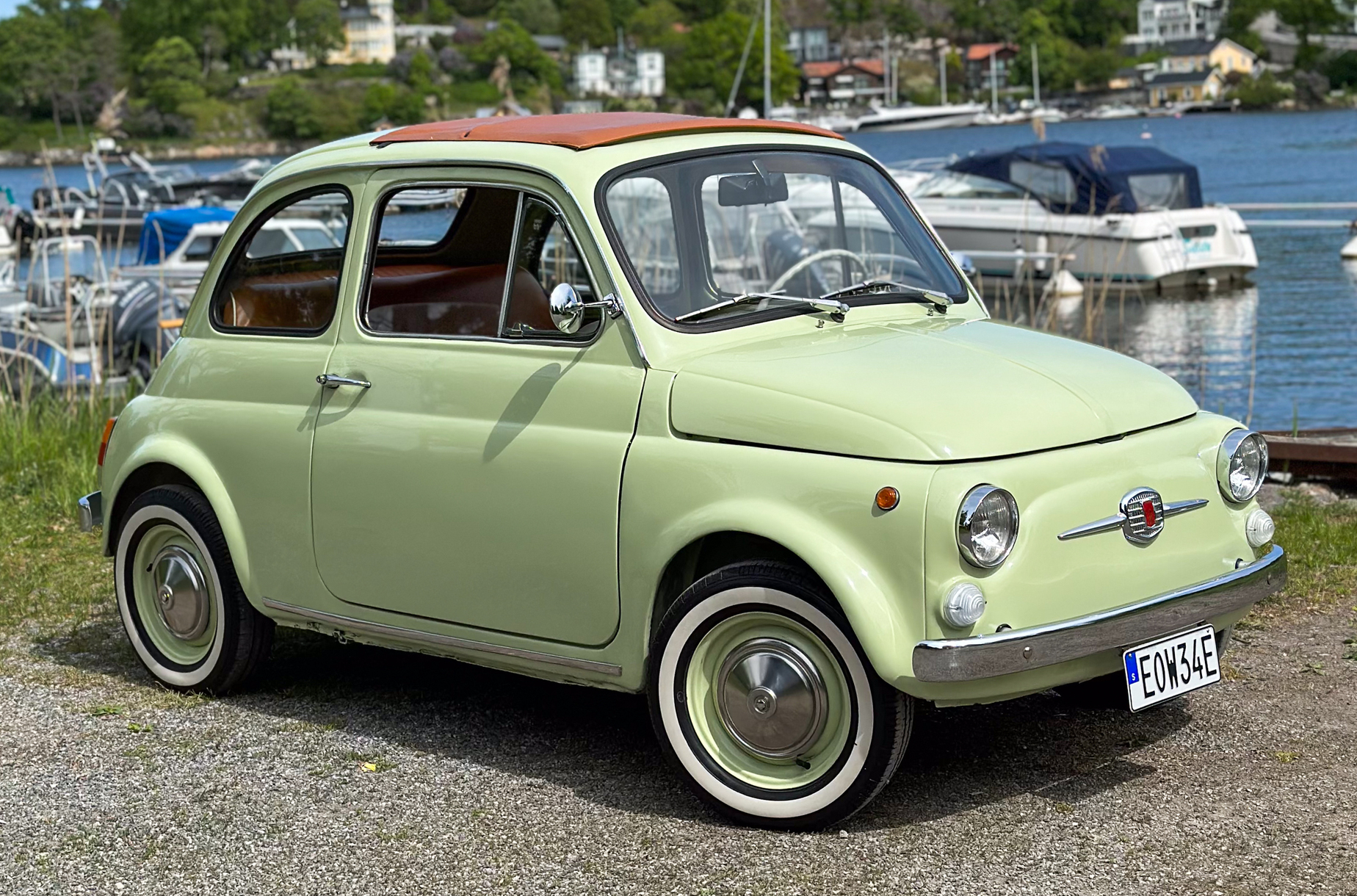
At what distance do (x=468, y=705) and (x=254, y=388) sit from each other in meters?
1.33

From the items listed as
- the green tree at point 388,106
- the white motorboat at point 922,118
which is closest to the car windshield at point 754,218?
the white motorboat at point 922,118

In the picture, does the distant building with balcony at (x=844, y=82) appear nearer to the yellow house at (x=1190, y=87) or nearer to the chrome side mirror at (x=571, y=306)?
the yellow house at (x=1190, y=87)

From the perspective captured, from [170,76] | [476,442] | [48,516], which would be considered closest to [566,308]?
[476,442]

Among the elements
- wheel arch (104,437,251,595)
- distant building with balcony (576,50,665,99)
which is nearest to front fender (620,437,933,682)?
wheel arch (104,437,251,595)

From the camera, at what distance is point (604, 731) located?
547 centimetres

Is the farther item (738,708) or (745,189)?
(745,189)

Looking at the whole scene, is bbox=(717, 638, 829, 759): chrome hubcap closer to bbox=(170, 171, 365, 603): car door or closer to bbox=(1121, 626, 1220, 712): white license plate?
bbox=(1121, 626, 1220, 712): white license plate

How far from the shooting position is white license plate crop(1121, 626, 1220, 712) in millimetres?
4480

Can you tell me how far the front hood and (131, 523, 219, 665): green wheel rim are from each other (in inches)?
87.6

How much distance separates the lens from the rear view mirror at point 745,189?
529 centimetres

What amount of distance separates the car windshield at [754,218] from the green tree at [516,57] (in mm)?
166020

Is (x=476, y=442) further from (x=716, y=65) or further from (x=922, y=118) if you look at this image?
(x=716, y=65)

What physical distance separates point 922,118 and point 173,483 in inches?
5792

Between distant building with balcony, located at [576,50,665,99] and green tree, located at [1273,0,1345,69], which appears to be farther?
distant building with balcony, located at [576,50,665,99]
